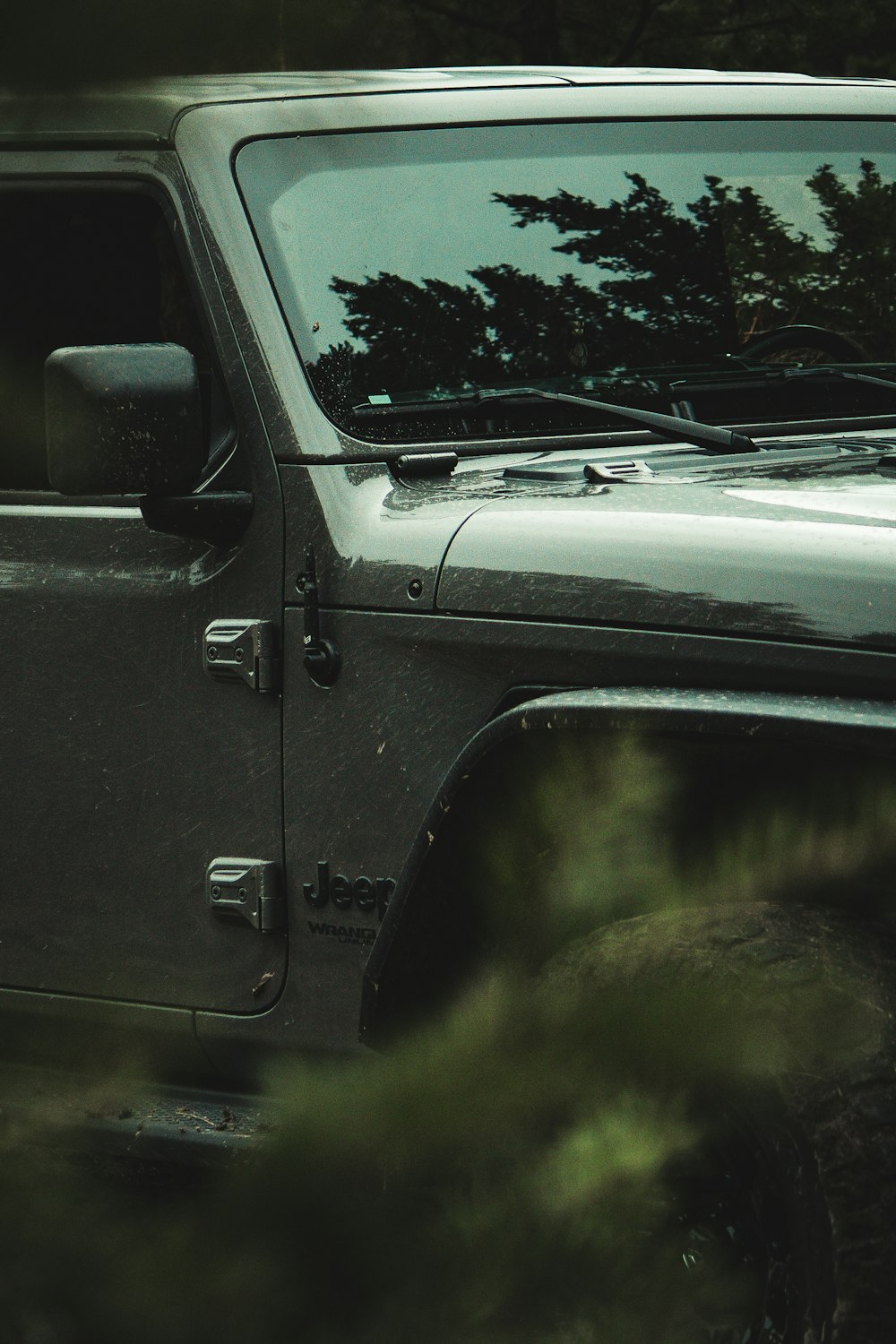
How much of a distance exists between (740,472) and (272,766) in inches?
32.5

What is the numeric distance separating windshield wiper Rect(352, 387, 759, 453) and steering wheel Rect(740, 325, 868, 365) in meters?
0.34

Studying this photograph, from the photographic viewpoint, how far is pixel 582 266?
3039mm

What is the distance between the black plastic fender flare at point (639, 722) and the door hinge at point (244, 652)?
1.37 feet

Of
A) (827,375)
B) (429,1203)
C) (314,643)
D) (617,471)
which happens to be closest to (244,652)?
(314,643)

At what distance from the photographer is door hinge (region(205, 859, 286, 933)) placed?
2.78 m

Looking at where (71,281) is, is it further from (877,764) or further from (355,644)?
(877,764)

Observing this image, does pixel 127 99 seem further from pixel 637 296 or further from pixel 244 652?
pixel 637 296

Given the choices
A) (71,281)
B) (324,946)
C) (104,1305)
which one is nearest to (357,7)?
(104,1305)

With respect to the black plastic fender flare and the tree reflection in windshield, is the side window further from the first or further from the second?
the black plastic fender flare

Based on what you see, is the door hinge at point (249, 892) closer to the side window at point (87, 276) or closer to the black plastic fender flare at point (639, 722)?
the black plastic fender flare at point (639, 722)

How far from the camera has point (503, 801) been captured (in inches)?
96.3

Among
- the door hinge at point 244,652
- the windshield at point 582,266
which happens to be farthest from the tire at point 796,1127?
the windshield at point 582,266

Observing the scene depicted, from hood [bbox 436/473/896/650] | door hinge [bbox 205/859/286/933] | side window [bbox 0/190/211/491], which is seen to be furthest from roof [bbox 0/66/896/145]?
door hinge [bbox 205/859/286/933]

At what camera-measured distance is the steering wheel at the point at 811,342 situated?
10.6 feet
